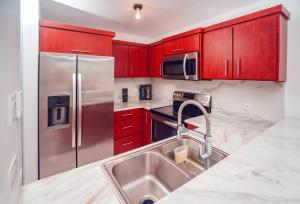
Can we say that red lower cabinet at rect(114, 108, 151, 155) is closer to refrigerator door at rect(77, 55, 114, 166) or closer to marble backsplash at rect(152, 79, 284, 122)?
refrigerator door at rect(77, 55, 114, 166)

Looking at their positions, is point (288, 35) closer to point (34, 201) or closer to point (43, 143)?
point (34, 201)

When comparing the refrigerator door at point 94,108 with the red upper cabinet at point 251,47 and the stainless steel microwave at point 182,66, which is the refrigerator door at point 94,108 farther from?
the red upper cabinet at point 251,47

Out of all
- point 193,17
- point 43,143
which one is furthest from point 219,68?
point 43,143

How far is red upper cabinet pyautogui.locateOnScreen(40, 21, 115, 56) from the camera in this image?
1.89 meters

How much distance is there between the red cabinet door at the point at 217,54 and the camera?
1.82m

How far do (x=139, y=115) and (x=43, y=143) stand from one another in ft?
4.54

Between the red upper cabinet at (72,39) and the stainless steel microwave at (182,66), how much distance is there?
896 millimetres

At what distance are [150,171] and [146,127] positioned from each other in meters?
1.55

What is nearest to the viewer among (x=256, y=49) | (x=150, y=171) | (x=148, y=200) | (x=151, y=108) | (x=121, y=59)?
(x=148, y=200)

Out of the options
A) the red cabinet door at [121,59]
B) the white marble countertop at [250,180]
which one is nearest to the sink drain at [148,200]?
the white marble countertop at [250,180]

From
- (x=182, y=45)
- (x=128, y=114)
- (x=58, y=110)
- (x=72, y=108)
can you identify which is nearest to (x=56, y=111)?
(x=58, y=110)

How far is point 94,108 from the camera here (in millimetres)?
2041

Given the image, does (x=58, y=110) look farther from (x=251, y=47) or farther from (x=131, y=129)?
(x=251, y=47)

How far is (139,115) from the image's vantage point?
2.75 meters
